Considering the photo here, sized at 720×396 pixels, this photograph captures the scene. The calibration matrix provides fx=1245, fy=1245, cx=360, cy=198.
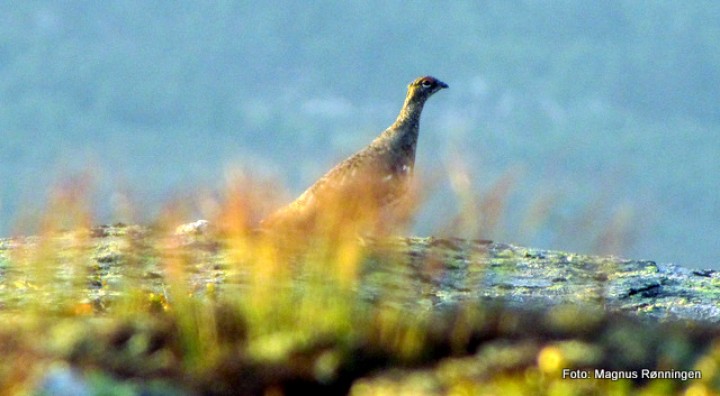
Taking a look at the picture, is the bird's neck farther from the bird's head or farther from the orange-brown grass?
the orange-brown grass

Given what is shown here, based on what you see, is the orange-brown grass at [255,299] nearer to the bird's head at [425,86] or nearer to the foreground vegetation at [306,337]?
the foreground vegetation at [306,337]

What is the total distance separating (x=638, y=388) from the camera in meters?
5.75

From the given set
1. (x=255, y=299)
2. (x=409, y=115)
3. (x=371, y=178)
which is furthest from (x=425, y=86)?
(x=255, y=299)

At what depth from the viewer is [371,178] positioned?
37.5 feet

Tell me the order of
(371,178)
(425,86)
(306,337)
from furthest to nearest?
(425,86)
(371,178)
(306,337)

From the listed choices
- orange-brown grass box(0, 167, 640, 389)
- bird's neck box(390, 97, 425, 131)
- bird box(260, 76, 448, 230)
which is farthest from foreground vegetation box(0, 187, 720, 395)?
bird's neck box(390, 97, 425, 131)

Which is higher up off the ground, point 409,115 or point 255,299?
point 409,115

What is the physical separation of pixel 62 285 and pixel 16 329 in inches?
60.8

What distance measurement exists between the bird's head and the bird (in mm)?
30

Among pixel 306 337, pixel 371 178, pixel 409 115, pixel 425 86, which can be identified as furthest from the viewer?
pixel 425 86

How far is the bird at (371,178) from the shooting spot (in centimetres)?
1032

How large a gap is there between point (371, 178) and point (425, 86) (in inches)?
112

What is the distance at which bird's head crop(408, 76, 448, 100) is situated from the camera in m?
13.9

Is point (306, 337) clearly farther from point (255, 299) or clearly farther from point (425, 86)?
point (425, 86)
